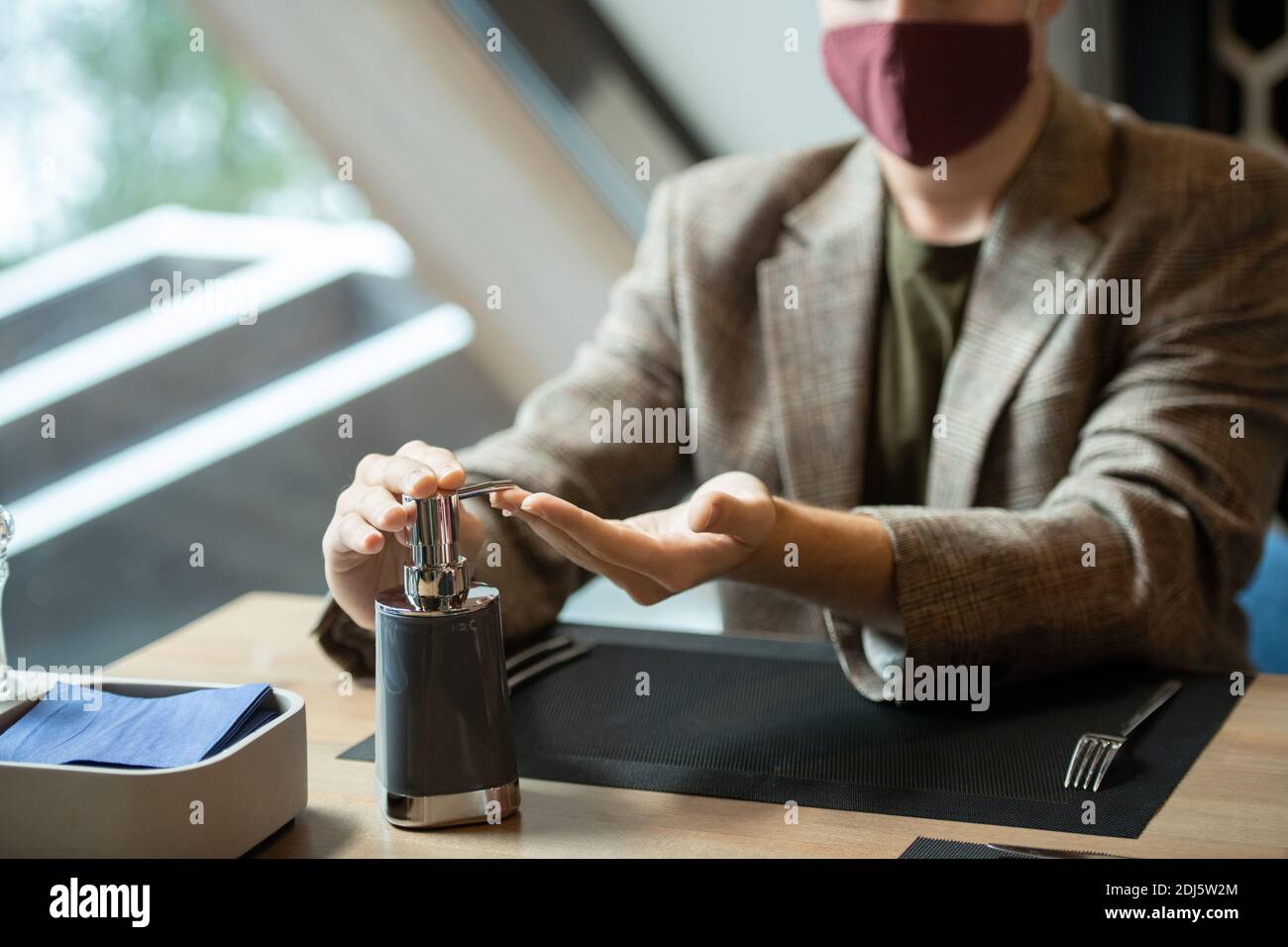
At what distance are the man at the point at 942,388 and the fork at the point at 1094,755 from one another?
13 centimetres

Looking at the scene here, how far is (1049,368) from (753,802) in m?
0.66

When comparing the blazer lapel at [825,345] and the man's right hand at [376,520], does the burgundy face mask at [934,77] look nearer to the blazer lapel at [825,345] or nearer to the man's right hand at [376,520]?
the blazer lapel at [825,345]

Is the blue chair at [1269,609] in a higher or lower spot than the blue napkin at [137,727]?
lower

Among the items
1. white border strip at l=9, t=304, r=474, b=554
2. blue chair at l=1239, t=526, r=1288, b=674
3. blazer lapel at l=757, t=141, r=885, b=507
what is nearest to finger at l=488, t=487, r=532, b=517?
blazer lapel at l=757, t=141, r=885, b=507

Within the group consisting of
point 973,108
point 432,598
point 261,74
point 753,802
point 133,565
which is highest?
point 261,74

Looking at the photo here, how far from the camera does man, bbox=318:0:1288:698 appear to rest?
3.51 ft

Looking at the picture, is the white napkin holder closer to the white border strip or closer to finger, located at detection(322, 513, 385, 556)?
finger, located at detection(322, 513, 385, 556)

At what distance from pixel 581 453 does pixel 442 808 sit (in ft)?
1.94

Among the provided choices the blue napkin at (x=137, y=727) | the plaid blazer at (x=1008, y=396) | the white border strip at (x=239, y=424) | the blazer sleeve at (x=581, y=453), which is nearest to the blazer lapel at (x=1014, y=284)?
the plaid blazer at (x=1008, y=396)

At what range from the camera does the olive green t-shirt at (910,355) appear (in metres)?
1.44

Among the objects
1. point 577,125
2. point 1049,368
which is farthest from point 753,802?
point 577,125

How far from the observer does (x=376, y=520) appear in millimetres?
Result: 853
